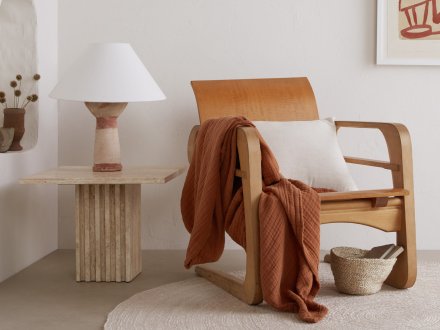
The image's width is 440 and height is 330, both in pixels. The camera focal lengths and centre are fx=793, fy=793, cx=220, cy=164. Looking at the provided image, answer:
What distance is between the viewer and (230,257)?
11.9 ft

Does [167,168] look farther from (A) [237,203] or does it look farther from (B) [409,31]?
(B) [409,31]

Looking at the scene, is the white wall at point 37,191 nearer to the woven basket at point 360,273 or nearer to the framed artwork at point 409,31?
the woven basket at point 360,273

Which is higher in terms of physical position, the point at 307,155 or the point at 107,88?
the point at 107,88

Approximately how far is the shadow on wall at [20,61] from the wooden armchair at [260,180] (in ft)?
2.43

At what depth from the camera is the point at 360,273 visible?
2.82 m

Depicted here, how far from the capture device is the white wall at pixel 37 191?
317 centimetres

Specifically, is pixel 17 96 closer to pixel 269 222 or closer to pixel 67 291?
pixel 67 291

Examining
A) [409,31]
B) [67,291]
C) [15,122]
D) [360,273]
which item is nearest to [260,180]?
[360,273]

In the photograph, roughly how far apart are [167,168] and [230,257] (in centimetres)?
59

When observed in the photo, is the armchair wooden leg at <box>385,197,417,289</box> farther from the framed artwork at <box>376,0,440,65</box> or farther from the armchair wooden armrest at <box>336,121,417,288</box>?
the framed artwork at <box>376,0,440,65</box>

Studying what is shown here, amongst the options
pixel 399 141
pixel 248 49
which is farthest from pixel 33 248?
pixel 399 141

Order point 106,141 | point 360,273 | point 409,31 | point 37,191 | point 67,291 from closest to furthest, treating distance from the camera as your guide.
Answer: point 360,273
point 67,291
point 106,141
point 37,191
point 409,31

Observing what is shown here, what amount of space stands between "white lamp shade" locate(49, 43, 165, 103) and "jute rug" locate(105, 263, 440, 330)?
2.45 feet

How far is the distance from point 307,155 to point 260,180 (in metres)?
0.52
